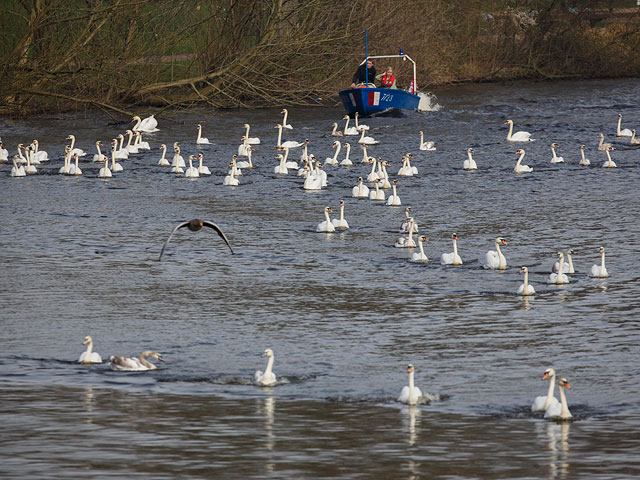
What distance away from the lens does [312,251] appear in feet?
75.8

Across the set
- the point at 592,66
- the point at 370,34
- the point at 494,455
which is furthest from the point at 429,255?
the point at 592,66

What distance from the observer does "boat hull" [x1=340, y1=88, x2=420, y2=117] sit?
1839 inches

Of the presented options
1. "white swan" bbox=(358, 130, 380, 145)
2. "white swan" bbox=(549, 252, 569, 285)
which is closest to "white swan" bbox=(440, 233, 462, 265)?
"white swan" bbox=(549, 252, 569, 285)

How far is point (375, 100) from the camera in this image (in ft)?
154

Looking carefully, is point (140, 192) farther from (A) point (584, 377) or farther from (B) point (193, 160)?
(A) point (584, 377)

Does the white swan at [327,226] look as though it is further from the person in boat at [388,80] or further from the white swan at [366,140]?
the person in boat at [388,80]

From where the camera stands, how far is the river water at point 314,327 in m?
11.9

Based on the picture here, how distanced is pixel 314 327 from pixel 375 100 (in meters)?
30.8

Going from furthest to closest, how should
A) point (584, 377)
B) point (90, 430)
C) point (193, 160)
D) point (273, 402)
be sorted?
point (193, 160) → point (584, 377) → point (273, 402) → point (90, 430)

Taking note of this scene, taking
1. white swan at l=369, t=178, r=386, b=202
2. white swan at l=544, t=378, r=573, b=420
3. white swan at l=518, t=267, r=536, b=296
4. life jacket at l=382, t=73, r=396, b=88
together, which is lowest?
white swan at l=544, t=378, r=573, b=420

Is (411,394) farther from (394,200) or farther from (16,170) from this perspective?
(16,170)

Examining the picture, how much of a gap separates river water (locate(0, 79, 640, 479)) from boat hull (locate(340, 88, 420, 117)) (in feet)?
40.9

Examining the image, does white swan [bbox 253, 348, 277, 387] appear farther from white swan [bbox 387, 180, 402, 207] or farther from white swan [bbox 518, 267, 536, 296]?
white swan [bbox 387, 180, 402, 207]

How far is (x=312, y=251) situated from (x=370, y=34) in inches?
1258
